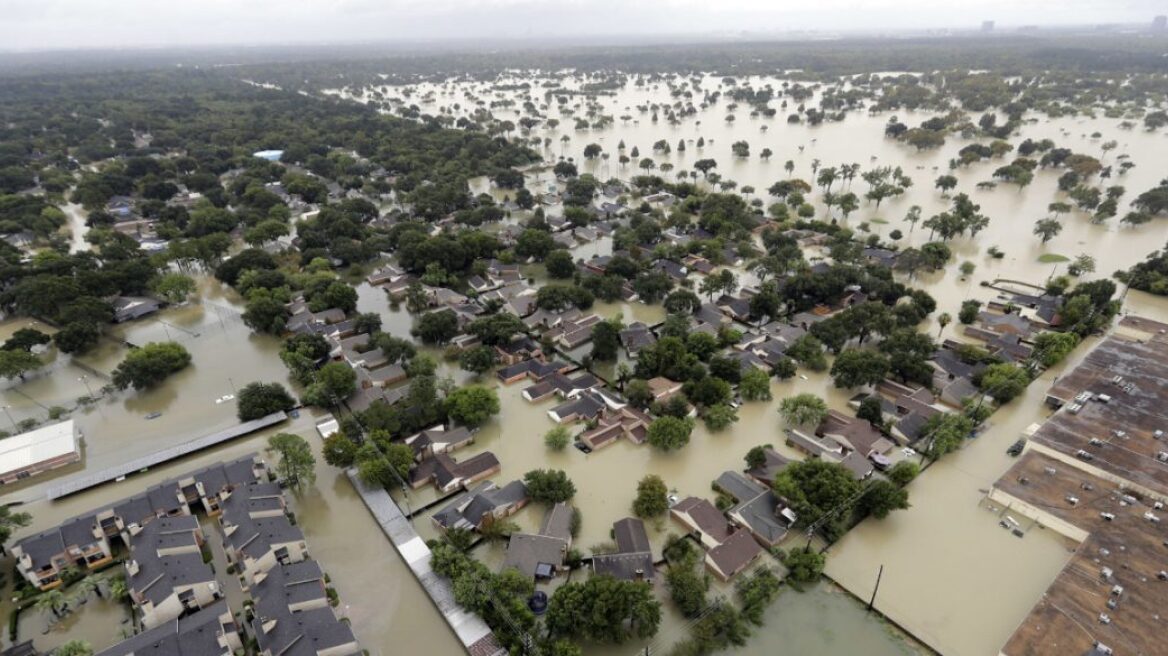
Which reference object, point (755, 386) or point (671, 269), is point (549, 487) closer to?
point (755, 386)

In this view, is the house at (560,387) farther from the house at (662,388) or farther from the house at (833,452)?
the house at (833,452)

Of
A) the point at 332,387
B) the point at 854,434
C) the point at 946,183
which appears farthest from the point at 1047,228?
the point at 332,387

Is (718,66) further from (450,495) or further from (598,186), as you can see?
(450,495)

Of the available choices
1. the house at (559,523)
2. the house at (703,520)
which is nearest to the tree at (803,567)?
the house at (703,520)

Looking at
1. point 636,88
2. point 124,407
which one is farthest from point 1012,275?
point 636,88

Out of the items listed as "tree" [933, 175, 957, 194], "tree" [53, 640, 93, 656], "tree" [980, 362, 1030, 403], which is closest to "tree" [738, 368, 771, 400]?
"tree" [980, 362, 1030, 403]

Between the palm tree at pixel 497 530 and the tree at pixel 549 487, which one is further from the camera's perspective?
the tree at pixel 549 487
